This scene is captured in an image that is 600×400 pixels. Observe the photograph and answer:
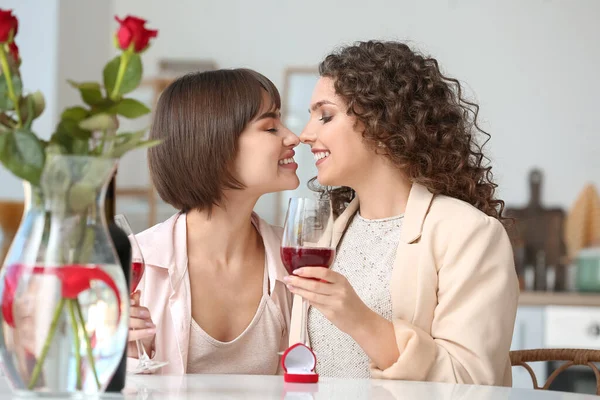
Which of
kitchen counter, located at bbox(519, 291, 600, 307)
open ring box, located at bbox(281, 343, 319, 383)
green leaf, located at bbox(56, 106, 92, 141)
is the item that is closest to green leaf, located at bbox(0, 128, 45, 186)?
green leaf, located at bbox(56, 106, 92, 141)

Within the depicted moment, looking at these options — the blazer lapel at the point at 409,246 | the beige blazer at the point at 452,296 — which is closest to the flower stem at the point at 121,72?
the beige blazer at the point at 452,296

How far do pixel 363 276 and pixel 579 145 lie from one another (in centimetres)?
332

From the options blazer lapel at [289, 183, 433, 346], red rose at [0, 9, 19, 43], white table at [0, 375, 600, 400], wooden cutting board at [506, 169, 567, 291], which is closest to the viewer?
red rose at [0, 9, 19, 43]

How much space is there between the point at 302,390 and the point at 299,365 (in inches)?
5.0

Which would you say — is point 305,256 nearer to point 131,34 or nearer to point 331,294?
point 331,294

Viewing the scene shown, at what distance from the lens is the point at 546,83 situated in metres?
5.05

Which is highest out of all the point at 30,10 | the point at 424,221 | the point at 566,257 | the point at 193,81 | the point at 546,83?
the point at 30,10

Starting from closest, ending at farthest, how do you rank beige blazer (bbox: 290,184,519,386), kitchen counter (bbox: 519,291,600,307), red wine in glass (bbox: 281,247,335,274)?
red wine in glass (bbox: 281,247,335,274) < beige blazer (bbox: 290,184,519,386) < kitchen counter (bbox: 519,291,600,307)

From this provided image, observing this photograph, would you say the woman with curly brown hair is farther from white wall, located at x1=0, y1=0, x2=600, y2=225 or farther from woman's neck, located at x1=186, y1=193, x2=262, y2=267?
white wall, located at x1=0, y1=0, x2=600, y2=225

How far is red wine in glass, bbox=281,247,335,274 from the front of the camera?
1488mm

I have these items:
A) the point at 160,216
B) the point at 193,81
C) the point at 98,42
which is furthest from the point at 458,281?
the point at 98,42

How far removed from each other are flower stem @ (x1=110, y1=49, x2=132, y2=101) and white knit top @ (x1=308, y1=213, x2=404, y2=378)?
102cm

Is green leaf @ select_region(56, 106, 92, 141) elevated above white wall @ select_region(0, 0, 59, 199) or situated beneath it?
situated beneath

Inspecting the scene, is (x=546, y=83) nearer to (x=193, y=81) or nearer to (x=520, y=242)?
(x=520, y=242)
